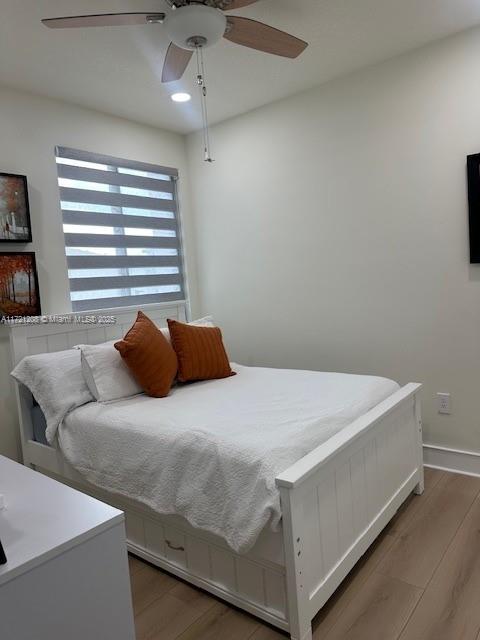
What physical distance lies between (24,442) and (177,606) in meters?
1.39

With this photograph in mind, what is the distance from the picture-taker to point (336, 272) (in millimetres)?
3178

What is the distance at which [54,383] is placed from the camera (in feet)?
7.89

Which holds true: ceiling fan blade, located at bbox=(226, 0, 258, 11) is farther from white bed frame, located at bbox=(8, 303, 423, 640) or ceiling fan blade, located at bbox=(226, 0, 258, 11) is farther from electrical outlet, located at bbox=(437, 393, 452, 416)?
electrical outlet, located at bbox=(437, 393, 452, 416)

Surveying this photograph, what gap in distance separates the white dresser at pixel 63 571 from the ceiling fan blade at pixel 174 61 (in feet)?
6.31

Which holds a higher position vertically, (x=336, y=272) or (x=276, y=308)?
(x=336, y=272)

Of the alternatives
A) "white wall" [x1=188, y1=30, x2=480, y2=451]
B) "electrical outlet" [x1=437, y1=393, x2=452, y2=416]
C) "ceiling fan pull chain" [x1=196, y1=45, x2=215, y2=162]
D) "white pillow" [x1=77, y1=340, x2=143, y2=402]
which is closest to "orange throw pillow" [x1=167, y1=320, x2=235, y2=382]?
"white pillow" [x1=77, y1=340, x2=143, y2=402]

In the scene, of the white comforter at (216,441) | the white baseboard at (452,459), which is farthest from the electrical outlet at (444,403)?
the white comforter at (216,441)

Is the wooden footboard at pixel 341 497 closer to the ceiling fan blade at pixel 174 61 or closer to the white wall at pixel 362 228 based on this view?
the white wall at pixel 362 228

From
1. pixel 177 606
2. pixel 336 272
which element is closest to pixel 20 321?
pixel 177 606

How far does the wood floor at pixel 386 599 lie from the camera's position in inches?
64.4

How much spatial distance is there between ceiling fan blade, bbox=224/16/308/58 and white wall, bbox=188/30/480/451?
1022 millimetres

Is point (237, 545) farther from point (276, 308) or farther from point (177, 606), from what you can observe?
point (276, 308)

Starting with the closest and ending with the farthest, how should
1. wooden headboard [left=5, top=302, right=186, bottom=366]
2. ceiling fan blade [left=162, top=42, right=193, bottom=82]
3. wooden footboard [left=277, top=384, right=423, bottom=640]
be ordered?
wooden footboard [left=277, top=384, right=423, bottom=640], ceiling fan blade [left=162, top=42, right=193, bottom=82], wooden headboard [left=5, top=302, right=186, bottom=366]

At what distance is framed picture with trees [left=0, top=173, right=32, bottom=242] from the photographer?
8.88ft
